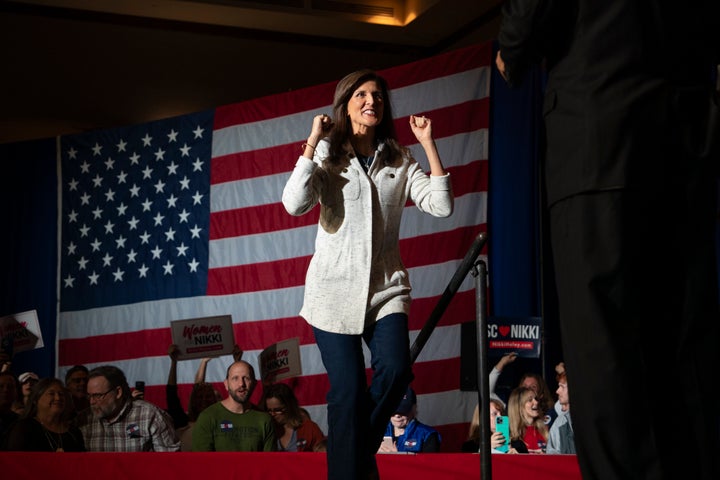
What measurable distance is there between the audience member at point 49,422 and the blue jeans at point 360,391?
2291mm

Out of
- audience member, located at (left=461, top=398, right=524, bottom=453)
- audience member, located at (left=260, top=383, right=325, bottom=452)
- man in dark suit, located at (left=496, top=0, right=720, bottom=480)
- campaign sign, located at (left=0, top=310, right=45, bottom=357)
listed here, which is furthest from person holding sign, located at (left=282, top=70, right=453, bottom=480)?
campaign sign, located at (left=0, top=310, right=45, bottom=357)

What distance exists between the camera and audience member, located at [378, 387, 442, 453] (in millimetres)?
4645

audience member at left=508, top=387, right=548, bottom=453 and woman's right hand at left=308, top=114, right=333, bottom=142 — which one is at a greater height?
woman's right hand at left=308, top=114, right=333, bottom=142

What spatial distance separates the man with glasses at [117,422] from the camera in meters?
4.64

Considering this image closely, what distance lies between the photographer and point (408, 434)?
475 cm

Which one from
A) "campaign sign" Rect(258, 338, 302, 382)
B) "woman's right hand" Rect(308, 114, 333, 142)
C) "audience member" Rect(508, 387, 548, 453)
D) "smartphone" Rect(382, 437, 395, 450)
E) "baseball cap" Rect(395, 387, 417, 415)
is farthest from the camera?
"campaign sign" Rect(258, 338, 302, 382)

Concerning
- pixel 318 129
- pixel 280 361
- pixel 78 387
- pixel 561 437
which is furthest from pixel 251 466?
pixel 78 387

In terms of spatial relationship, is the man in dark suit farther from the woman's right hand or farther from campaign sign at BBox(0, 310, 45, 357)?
campaign sign at BBox(0, 310, 45, 357)

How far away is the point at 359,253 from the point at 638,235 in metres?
1.26

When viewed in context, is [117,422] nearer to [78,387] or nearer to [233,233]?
[78,387]

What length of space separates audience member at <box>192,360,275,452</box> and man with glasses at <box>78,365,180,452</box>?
19 centimetres

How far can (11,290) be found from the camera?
8703mm

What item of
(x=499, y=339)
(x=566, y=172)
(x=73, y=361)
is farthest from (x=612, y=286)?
(x=73, y=361)

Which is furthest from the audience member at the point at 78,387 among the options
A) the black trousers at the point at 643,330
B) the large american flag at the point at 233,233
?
the black trousers at the point at 643,330
